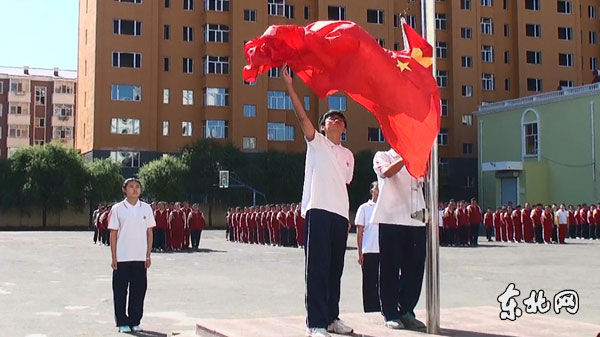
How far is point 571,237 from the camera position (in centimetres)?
3772

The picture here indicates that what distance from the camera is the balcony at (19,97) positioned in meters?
85.4

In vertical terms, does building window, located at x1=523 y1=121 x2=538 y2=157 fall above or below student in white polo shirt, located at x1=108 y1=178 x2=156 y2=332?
above

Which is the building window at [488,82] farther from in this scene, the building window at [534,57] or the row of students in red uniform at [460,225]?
the row of students in red uniform at [460,225]

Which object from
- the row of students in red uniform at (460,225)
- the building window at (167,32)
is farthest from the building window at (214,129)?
the row of students in red uniform at (460,225)

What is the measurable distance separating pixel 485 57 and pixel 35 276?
51.6m

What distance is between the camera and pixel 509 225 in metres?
34.2

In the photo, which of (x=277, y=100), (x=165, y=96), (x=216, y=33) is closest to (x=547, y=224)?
(x=277, y=100)

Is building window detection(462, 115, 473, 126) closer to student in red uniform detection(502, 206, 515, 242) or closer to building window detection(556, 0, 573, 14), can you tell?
building window detection(556, 0, 573, 14)

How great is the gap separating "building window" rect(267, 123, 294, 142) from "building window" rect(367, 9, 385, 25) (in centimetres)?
1063

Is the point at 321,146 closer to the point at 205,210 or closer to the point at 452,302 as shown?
the point at 452,302

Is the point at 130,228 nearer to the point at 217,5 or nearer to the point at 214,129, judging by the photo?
the point at 214,129

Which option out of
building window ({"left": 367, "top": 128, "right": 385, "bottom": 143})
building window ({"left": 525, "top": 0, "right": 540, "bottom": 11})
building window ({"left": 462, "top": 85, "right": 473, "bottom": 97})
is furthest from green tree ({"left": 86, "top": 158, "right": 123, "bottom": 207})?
building window ({"left": 525, "top": 0, "right": 540, "bottom": 11})

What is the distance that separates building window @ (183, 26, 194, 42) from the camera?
57.5 m

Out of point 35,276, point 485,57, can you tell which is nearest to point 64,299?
point 35,276
